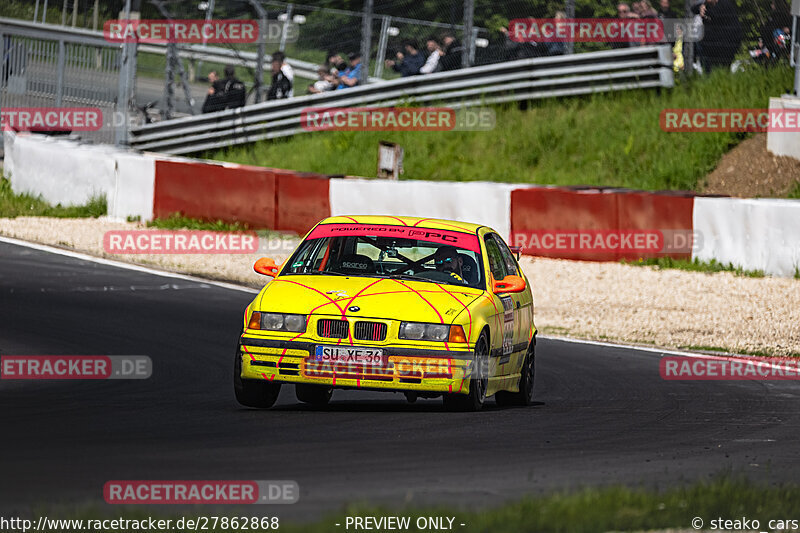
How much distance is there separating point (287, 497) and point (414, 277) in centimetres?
346

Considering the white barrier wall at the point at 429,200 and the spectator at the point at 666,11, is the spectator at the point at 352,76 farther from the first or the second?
the white barrier wall at the point at 429,200

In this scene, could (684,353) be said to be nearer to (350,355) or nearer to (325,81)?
(350,355)

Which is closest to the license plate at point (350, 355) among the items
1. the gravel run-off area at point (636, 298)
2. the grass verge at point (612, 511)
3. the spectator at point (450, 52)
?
the grass verge at point (612, 511)

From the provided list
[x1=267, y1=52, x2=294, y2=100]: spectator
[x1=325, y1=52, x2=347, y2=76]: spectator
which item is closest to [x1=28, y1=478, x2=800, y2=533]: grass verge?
[x1=267, y1=52, x2=294, y2=100]: spectator

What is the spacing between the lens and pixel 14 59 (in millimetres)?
27016

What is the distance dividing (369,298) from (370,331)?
0.26 metres

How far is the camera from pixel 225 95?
26469 millimetres

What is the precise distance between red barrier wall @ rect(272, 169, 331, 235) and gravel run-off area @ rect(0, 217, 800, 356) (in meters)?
0.31

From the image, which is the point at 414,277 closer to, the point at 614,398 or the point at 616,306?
the point at 614,398

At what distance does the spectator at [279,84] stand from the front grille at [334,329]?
1709 centimetres

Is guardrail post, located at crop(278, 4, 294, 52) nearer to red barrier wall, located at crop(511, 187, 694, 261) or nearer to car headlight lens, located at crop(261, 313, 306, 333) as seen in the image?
red barrier wall, located at crop(511, 187, 694, 261)

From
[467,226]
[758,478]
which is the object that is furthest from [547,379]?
[758,478]

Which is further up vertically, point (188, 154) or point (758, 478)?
point (188, 154)

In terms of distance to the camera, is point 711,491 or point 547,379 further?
point 547,379
